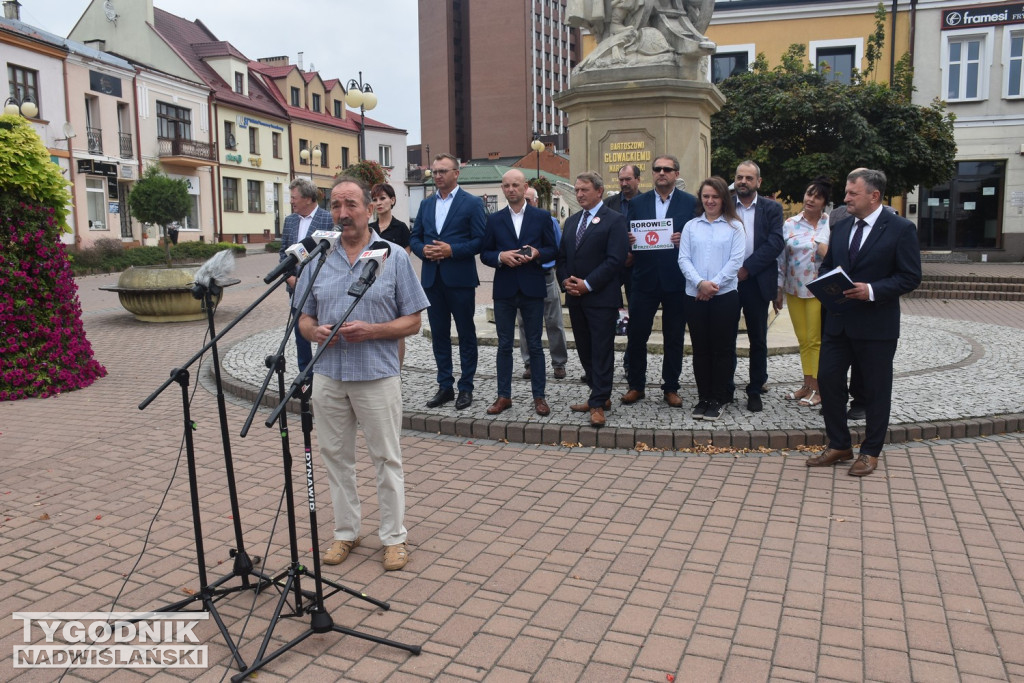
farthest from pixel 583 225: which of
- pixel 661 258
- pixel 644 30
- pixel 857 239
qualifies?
pixel 644 30

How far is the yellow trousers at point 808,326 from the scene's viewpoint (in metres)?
7.27

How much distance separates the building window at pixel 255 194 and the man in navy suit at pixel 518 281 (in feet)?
131

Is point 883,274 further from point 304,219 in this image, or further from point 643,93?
point 643,93

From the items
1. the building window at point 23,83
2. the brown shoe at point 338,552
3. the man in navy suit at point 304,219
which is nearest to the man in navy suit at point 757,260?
the man in navy suit at point 304,219

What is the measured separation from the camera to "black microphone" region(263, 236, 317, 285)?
Answer: 3500 millimetres

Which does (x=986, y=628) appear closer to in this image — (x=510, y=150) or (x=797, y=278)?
(x=797, y=278)

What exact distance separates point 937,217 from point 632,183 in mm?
26002

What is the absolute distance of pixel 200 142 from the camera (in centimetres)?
3956

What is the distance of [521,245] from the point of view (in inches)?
285

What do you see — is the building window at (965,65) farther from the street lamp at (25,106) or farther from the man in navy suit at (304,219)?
the street lamp at (25,106)

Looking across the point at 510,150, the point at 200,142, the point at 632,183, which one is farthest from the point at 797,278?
the point at 510,150

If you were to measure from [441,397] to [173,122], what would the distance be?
1421 inches

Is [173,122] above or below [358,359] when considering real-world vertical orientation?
above

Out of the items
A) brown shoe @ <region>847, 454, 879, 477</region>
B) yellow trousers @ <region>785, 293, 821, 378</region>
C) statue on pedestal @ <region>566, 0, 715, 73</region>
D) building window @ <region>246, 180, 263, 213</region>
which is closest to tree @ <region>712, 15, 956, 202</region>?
statue on pedestal @ <region>566, 0, 715, 73</region>
